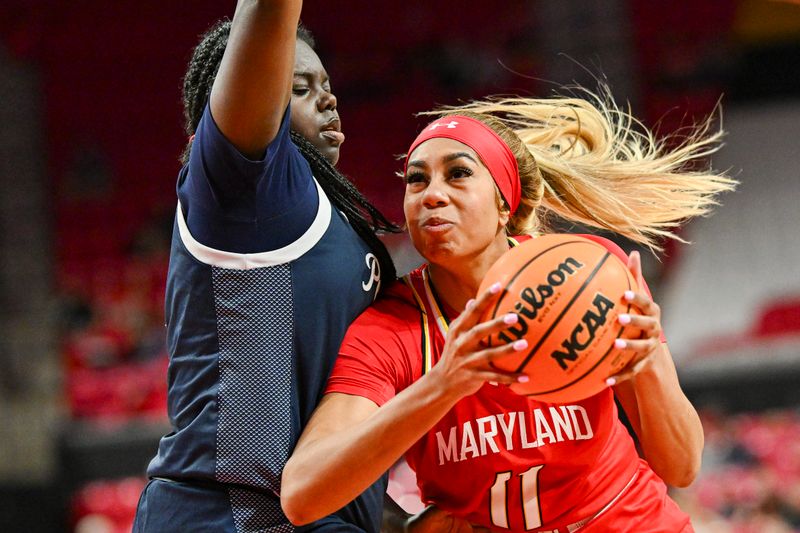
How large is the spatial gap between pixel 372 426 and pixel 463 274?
2.57 feet

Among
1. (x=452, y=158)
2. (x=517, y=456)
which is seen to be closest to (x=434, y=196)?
(x=452, y=158)

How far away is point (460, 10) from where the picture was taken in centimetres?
1527

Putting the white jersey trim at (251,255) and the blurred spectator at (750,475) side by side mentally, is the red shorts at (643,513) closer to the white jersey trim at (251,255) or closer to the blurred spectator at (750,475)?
the white jersey trim at (251,255)

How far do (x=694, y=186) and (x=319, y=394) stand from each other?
1624mm

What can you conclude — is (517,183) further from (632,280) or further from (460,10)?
(460,10)

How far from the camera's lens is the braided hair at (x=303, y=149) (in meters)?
3.09

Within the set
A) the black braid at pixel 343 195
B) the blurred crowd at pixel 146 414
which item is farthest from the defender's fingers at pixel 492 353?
the blurred crowd at pixel 146 414

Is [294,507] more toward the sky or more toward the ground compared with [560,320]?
more toward the ground

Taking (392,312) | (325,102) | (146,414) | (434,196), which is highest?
(325,102)

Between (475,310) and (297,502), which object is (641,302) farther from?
(297,502)

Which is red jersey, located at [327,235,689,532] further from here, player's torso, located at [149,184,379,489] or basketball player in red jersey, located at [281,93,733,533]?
player's torso, located at [149,184,379,489]

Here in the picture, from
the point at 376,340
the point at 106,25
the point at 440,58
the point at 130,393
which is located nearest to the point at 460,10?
the point at 440,58

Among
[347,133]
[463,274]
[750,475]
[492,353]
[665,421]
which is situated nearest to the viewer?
[492,353]

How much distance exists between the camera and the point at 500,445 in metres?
3.07
